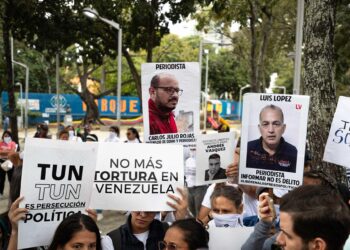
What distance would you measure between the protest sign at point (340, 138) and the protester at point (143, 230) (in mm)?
1573

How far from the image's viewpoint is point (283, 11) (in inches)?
718

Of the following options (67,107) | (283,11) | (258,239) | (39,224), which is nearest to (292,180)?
(258,239)

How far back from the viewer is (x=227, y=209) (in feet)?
12.5

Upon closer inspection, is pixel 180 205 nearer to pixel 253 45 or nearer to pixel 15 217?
pixel 15 217


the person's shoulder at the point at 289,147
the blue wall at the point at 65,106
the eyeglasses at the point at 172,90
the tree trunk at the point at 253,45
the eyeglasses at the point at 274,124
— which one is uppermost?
the tree trunk at the point at 253,45

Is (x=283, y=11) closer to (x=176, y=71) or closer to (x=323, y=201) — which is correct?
(x=176, y=71)

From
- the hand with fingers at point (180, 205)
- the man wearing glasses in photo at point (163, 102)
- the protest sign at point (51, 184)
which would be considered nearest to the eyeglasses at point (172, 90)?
the man wearing glasses in photo at point (163, 102)

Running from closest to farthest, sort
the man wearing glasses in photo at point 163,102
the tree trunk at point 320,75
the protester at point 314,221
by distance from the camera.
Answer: the protester at point 314,221
the man wearing glasses in photo at point 163,102
the tree trunk at point 320,75

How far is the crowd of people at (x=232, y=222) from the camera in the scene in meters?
1.98

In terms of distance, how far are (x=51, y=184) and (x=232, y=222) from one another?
53.0 inches

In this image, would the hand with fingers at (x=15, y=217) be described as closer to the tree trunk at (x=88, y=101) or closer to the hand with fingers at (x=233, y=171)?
the hand with fingers at (x=233, y=171)

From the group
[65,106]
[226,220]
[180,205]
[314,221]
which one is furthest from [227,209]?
[65,106]

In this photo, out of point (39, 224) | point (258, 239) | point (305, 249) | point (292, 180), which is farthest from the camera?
point (292, 180)

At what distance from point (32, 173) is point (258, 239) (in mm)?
1416
